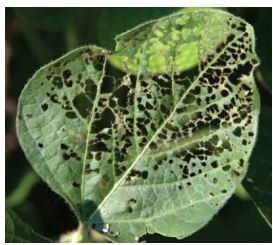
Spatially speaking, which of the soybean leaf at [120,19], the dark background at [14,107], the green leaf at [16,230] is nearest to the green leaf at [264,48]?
the dark background at [14,107]

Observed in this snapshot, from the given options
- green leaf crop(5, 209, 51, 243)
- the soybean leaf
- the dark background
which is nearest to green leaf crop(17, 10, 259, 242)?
green leaf crop(5, 209, 51, 243)

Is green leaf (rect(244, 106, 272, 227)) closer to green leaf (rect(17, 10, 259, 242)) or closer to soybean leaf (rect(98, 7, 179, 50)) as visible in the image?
green leaf (rect(17, 10, 259, 242))

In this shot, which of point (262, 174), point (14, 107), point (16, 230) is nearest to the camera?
point (16, 230)

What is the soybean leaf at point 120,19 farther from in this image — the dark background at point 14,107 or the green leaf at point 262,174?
the green leaf at point 262,174

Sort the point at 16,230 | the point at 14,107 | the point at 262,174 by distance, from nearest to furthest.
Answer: the point at 16,230
the point at 262,174
the point at 14,107

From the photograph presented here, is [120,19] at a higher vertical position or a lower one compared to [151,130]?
higher

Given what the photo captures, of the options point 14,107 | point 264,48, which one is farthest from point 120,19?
point 14,107

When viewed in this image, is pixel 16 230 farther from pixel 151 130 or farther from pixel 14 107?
pixel 14 107
